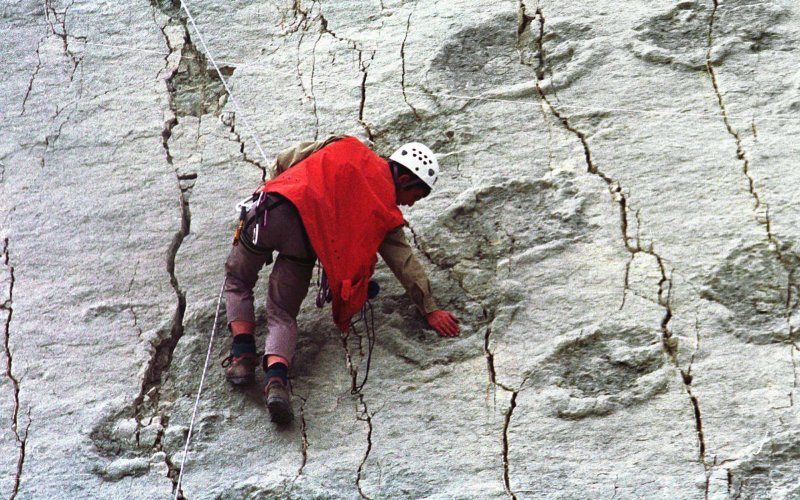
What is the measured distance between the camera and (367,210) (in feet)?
11.3

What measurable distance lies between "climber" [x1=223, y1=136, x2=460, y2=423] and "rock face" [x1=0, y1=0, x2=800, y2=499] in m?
0.16

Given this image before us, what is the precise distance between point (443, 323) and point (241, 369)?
72cm

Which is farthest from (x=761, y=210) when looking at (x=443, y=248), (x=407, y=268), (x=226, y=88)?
(x=226, y=88)

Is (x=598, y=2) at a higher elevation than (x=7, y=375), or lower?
higher

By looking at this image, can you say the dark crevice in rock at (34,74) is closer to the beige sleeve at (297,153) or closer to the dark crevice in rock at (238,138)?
the dark crevice in rock at (238,138)

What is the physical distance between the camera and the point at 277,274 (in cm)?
354

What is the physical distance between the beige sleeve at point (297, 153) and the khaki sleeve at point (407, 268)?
16.6 inches

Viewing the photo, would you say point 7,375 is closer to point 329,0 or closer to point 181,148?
point 181,148

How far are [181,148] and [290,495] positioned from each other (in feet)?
5.83

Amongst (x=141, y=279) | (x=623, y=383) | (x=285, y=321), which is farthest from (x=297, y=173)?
(x=623, y=383)

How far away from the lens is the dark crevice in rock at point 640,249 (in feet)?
10.3

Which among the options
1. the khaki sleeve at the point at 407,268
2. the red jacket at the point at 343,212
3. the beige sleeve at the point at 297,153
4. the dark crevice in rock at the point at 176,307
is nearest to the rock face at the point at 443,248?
the dark crevice in rock at the point at 176,307

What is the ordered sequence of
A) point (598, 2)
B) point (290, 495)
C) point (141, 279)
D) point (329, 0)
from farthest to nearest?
point (329, 0), point (598, 2), point (141, 279), point (290, 495)

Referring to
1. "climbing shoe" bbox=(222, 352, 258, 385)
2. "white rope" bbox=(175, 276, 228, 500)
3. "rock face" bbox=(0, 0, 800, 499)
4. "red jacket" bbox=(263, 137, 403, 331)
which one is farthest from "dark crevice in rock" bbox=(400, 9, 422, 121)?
"climbing shoe" bbox=(222, 352, 258, 385)
